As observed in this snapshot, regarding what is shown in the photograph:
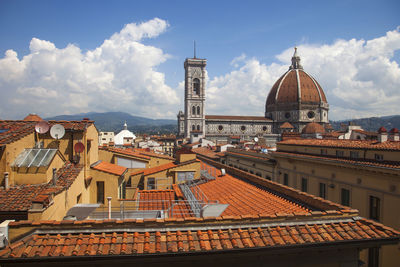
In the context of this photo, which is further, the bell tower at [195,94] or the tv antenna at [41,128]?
the bell tower at [195,94]

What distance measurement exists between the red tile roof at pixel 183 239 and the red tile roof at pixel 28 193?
2.43 meters

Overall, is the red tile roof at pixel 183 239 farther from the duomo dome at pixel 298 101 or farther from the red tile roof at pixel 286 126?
the duomo dome at pixel 298 101

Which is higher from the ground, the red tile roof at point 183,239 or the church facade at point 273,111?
the church facade at point 273,111

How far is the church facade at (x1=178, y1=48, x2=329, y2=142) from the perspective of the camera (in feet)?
321

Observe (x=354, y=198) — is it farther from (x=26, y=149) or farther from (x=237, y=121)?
(x=237, y=121)

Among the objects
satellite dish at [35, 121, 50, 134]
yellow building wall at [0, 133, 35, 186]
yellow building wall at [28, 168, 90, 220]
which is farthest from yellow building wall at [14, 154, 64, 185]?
satellite dish at [35, 121, 50, 134]

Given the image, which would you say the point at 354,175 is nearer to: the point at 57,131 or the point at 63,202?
the point at 63,202

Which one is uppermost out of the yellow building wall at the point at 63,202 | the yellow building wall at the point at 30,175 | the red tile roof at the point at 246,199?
the yellow building wall at the point at 30,175

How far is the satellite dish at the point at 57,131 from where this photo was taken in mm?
11375

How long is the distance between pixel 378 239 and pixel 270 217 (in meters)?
2.44

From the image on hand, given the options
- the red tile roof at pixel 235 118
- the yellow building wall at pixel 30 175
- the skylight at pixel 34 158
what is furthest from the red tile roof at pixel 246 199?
the red tile roof at pixel 235 118

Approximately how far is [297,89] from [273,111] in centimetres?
1226

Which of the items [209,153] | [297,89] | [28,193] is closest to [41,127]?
Result: [28,193]

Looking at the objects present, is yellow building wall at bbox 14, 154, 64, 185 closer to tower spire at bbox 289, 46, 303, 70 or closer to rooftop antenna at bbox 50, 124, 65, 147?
rooftop antenna at bbox 50, 124, 65, 147
